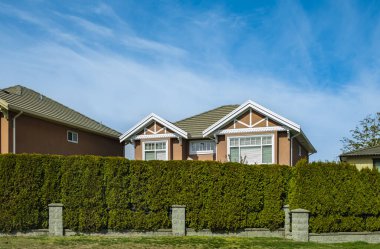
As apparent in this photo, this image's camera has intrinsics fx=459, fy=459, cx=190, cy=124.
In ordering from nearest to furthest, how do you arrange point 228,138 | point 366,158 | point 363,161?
point 228,138
point 366,158
point 363,161

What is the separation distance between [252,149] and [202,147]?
363cm

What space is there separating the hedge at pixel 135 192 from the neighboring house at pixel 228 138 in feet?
21.6

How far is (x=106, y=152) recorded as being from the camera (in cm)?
3141

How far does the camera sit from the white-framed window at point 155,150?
28.1 metres

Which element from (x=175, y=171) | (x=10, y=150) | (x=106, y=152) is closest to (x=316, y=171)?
(x=175, y=171)

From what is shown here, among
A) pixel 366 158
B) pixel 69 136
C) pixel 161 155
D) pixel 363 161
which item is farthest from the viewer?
pixel 363 161

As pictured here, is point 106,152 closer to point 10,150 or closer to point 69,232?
point 10,150

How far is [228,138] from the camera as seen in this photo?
26.5 meters

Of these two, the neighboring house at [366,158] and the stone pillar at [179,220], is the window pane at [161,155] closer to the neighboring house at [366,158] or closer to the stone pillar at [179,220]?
the stone pillar at [179,220]

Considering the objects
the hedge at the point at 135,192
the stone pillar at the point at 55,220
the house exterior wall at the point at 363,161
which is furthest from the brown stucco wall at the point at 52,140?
the house exterior wall at the point at 363,161

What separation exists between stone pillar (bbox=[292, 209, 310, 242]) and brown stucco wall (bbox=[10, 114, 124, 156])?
46.1ft

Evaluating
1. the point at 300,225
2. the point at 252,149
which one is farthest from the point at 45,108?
the point at 300,225

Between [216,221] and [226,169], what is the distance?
7.08 ft

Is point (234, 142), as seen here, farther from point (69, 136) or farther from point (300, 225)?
point (69, 136)
